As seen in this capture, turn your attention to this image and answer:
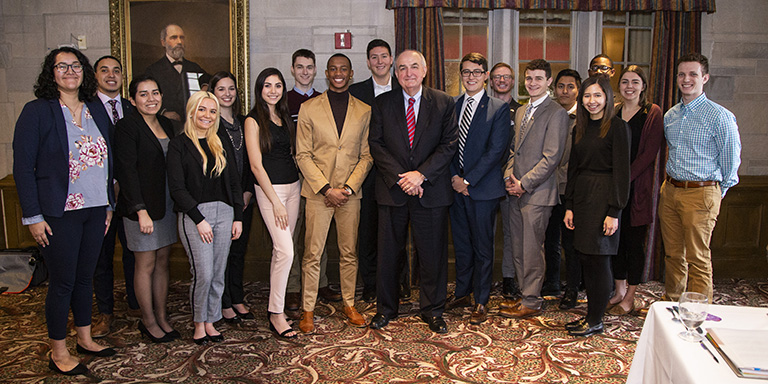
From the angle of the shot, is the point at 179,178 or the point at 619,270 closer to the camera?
the point at 179,178

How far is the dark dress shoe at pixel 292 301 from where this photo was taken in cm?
394

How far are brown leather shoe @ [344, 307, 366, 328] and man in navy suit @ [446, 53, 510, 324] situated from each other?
0.73 metres

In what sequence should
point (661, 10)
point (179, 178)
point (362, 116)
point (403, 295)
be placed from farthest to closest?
point (661, 10), point (403, 295), point (362, 116), point (179, 178)

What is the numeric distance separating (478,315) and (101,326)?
2439 mm

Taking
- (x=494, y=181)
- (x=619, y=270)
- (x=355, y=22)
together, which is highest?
(x=355, y=22)

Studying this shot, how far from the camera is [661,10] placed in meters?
4.80

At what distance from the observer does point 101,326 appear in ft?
11.7

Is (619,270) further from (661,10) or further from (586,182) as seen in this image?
(661,10)

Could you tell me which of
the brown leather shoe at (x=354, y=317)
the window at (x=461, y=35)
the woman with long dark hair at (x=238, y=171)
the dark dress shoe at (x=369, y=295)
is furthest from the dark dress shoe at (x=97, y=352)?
the window at (x=461, y=35)

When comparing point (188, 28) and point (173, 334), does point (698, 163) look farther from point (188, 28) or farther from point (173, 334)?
point (188, 28)

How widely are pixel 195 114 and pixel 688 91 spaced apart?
9.80 feet

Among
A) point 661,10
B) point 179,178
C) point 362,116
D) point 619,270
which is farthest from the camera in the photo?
point 661,10

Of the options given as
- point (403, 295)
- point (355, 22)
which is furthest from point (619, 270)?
point (355, 22)

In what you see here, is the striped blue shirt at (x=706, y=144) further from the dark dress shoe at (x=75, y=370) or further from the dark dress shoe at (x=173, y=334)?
the dark dress shoe at (x=75, y=370)
